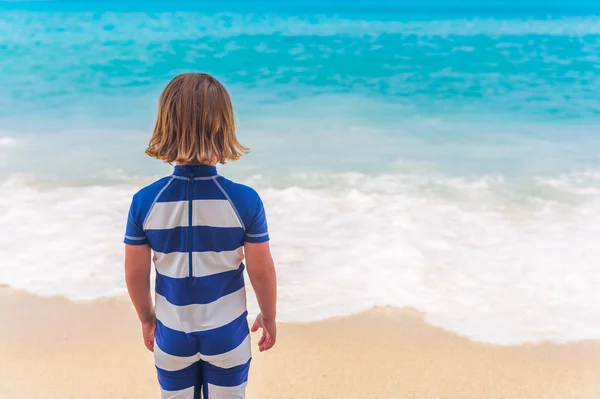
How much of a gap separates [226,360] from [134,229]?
1.39 ft

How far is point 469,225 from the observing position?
4488 mm

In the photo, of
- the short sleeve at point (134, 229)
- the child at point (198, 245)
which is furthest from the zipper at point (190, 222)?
the short sleeve at point (134, 229)

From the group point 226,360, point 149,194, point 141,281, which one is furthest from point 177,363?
point 149,194

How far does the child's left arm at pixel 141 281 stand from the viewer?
5.34 feet

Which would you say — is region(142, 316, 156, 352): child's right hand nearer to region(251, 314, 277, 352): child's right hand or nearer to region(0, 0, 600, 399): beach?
region(251, 314, 277, 352): child's right hand

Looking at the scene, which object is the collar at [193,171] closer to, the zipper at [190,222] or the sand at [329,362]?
the zipper at [190,222]

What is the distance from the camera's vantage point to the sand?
252cm

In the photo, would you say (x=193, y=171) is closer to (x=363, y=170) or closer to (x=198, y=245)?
(x=198, y=245)

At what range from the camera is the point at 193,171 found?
1.54 m

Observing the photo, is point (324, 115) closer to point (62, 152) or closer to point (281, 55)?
point (62, 152)

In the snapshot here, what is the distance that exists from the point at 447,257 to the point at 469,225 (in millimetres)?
658

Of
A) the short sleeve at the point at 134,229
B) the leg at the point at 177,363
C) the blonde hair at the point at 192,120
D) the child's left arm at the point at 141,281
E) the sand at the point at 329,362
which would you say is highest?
the blonde hair at the point at 192,120

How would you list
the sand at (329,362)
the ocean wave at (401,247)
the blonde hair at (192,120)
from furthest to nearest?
the ocean wave at (401,247) → the sand at (329,362) → the blonde hair at (192,120)

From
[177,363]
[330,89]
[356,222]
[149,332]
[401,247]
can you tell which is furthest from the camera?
[330,89]
